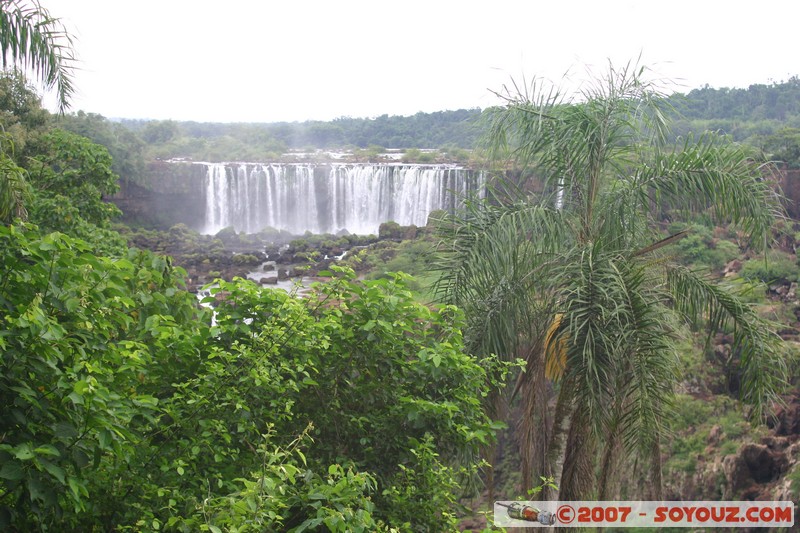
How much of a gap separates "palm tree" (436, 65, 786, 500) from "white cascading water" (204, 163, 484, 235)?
16989mm

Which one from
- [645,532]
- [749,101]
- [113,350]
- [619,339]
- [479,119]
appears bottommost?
Result: [645,532]

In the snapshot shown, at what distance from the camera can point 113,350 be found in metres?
2.59

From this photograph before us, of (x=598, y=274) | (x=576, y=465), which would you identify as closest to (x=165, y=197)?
(x=576, y=465)

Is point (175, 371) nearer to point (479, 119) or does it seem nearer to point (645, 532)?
point (479, 119)

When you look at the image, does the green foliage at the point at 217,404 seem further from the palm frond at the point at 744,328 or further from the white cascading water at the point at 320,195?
the white cascading water at the point at 320,195

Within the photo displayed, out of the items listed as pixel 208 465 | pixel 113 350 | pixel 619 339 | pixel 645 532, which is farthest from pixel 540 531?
pixel 645 532

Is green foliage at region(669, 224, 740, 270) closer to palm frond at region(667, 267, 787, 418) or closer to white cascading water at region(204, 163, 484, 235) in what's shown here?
white cascading water at region(204, 163, 484, 235)

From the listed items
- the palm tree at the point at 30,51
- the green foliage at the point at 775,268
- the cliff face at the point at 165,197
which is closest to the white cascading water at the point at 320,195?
the cliff face at the point at 165,197

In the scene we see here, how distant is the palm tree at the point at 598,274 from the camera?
4.23 m

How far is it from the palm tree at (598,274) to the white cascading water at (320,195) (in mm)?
16989

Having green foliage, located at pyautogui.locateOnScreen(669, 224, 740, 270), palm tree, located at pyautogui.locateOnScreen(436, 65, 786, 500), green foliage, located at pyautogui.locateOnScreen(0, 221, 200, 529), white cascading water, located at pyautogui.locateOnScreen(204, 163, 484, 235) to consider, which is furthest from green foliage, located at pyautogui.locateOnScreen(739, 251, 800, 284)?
green foliage, located at pyautogui.locateOnScreen(0, 221, 200, 529)

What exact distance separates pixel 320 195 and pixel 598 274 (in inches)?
875

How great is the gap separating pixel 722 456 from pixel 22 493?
9.61 meters

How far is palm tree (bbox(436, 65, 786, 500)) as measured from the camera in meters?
4.23
